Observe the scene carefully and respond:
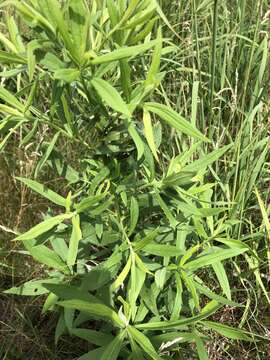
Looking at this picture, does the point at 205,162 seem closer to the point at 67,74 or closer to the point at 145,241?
the point at 145,241

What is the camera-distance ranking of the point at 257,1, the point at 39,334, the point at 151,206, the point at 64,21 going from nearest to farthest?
the point at 64,21
the point at 151,206
the point at 39,334
the point at 257,1

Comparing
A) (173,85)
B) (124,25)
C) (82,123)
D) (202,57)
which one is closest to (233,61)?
(202,57)

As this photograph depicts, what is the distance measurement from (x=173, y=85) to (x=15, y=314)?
77 cm

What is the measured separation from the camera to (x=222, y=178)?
1.46m

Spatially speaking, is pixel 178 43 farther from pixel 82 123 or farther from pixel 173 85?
pixel 82 123

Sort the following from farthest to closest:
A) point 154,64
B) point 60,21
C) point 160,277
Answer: point 160,277 → point 154,64 → point 60,21

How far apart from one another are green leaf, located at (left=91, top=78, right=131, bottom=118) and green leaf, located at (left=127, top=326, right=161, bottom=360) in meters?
0.41

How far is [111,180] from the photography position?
1.03 m

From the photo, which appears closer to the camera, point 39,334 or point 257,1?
point 39,334

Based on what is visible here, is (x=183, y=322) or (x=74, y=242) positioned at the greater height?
(x=74, y=242)

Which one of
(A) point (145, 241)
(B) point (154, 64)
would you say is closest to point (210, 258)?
(A) point (145, 241)

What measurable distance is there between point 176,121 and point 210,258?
35cm

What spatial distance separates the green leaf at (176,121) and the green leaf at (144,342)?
365mm

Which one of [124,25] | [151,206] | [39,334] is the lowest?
[39,334]
